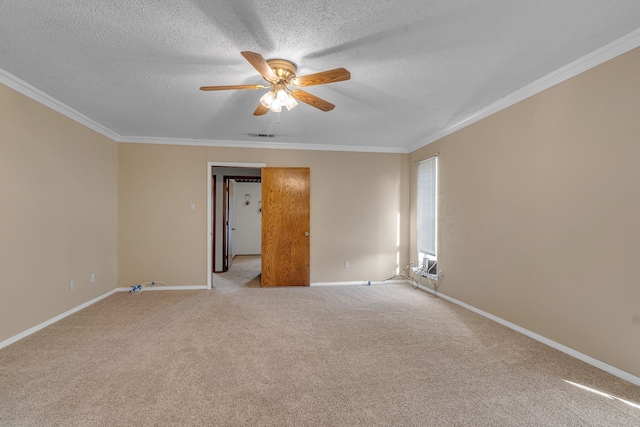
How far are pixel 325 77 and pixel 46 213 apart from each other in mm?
3341

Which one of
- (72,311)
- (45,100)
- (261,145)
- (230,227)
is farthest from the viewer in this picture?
(230,227)

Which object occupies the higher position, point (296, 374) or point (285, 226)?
point (285, 226)

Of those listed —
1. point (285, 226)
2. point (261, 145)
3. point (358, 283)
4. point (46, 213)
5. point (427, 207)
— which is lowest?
point (358, 283)

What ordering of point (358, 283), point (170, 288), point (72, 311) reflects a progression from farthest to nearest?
point (358, 283), point (170, 288), point (72, 311)

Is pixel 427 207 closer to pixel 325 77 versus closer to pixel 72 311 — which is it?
pixel 325 77

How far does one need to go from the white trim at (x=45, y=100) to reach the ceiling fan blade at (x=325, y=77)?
105 inches

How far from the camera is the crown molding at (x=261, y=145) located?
467 cm

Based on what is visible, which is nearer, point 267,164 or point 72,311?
point 72,311

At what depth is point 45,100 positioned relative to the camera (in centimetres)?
306

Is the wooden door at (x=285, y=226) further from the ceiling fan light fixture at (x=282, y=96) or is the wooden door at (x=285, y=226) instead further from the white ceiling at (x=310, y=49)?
the ceiling fan light fixture at (x=282, y=96)

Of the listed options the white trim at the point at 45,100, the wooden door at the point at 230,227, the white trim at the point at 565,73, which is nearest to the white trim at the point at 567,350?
the white trim at the point at 565,73

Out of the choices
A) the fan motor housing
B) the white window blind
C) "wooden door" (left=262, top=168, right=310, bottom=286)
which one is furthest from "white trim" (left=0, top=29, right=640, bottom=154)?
the fan motor housing

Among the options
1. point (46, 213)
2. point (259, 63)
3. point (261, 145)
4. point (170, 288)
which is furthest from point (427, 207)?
point (46, 213)

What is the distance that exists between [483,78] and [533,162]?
981mm
